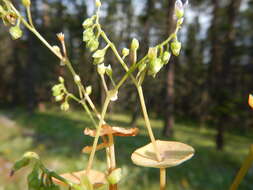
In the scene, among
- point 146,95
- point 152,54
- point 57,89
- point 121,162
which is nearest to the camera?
point 152,54

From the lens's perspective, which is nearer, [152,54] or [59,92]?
[152,54]

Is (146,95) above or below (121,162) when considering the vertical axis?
above

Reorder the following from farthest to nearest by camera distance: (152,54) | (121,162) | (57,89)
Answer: (121,162) → (57,89) → (152,54)

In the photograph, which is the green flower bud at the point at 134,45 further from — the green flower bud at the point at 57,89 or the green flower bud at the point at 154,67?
the green flower bud at the point at 57,89

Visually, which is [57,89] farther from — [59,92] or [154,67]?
[154,67]

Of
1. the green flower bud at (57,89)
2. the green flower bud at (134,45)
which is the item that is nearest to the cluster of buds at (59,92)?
the green flower bud at (57,89)

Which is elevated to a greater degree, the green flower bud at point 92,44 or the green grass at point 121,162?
the green flower bud at point 92,44

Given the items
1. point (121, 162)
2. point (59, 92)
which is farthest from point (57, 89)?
point (121, 162)
